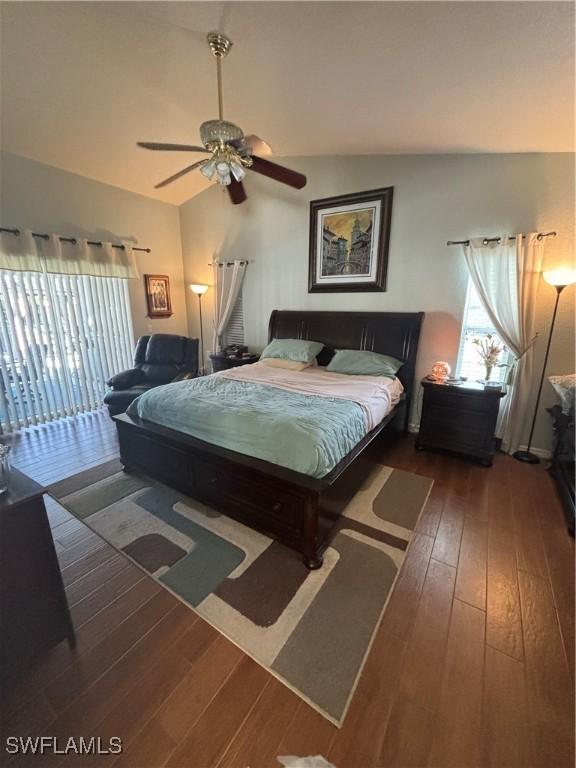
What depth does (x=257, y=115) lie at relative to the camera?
274 centimetres

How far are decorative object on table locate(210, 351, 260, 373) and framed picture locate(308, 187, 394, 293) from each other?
1308 mm

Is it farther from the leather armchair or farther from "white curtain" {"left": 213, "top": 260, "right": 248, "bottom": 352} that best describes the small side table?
"white curtain" {"left": 213, "top": 260, "right": 248, "bottom": 352}

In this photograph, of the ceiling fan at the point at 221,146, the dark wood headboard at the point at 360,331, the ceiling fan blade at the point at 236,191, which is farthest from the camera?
the dark wood headboard at the point at 360,331

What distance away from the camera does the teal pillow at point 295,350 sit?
373 centimetres

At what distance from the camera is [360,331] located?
12.0 feet

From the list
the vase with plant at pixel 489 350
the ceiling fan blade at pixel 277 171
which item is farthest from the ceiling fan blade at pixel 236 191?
the vase with plant at pixel 489 350

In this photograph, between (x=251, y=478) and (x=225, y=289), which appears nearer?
(x=251, y=478)

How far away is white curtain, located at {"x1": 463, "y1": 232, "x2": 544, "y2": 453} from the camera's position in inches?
107

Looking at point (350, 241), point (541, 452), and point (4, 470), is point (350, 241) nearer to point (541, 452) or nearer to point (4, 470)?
point (541, 452)

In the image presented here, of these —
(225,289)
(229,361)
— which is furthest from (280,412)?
(225,289)

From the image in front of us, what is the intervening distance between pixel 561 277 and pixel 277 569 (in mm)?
3075

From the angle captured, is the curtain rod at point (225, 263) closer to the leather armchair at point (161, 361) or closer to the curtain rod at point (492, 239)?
the leather armchair at point (161, 361)

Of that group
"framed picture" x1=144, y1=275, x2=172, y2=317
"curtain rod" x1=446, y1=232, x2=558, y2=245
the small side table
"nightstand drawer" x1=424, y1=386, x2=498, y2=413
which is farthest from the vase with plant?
"framed picture" x1=144, y1=275, x2=172, y2=317

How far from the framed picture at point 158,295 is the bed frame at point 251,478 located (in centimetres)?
274
